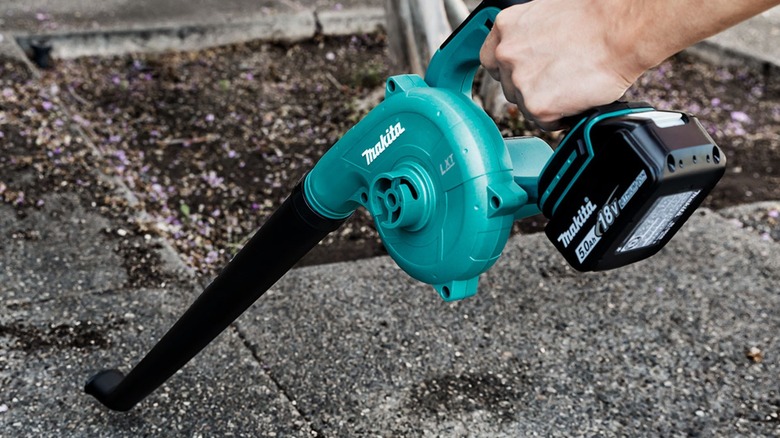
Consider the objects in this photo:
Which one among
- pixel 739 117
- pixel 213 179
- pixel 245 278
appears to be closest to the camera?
pixel 245 278

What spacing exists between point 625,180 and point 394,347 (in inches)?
54.9

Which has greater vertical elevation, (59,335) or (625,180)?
(625,180)

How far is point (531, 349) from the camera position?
2557 mm

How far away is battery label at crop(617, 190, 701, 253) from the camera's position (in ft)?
3.96

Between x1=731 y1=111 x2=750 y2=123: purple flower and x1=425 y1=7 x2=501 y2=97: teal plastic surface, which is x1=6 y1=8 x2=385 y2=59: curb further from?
x1=425 y1=7 x2=501 y2=97: teal plastic surface

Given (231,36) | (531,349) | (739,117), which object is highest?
(531,349)

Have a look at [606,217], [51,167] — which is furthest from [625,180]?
[51,167]

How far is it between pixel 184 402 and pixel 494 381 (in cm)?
85

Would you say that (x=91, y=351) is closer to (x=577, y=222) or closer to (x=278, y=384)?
(x=278, y=384)

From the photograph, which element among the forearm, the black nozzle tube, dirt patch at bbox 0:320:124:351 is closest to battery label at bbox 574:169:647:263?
the forearm

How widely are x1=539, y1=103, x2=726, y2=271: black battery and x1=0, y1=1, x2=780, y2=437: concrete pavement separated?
1064 mm

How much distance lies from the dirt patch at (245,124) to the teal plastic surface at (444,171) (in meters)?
1.45

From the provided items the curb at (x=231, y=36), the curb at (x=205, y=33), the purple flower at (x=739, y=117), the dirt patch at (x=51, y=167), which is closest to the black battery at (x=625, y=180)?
the dirt patch at (x=51, y=167)

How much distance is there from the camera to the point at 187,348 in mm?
1827
